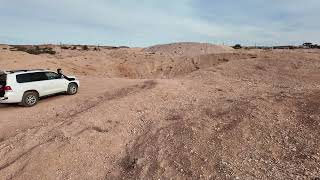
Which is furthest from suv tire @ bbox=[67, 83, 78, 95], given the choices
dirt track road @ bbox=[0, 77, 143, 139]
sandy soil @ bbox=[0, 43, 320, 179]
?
sandy soil @ bbox=[0, 43, 320, 179]

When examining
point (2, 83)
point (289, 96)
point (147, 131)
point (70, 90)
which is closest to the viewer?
point (147, 131)

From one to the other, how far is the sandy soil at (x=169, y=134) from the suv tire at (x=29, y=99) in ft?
1.21

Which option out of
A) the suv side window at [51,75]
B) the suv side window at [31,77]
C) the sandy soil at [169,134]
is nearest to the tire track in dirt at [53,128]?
the sandy soil at [169,134]

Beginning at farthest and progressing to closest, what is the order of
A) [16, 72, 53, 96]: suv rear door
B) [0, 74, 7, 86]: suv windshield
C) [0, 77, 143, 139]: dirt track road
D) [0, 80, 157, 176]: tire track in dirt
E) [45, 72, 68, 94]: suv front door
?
[45, 72, 68, 94]: suv front door → [16, 72, 53, 96]: suv rear door → [0, 74, 7, 86]: suv windshield → [0, 77, 143, 139]: dirt track road → [0, 80, 157, 176]: tire track in dirt

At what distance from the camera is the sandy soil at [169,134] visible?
31.5ft

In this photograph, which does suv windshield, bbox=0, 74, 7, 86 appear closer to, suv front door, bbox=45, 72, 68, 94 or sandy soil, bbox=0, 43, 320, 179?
sandy soil, bbox=0, 43, 320, 179

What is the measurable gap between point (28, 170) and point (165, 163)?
3504 mm

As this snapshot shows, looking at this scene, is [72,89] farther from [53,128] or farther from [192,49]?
[192,49]

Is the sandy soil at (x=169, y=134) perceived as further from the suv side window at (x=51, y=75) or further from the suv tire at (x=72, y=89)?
the suv side window at (x=51, y=75)

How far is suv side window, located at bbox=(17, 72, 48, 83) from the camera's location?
1647 centimetres

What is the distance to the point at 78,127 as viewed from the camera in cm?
1273

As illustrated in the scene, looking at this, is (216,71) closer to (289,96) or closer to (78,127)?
(289,96)

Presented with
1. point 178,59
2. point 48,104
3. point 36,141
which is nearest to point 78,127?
point 36,141

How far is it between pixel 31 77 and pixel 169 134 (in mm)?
7703
